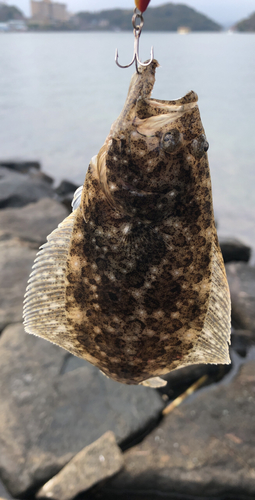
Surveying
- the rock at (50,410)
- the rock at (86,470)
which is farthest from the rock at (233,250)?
the rock at (86,470)

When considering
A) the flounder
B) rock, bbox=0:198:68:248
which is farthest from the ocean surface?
the flounder

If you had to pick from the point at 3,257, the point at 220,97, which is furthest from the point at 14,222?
the point at 220,97

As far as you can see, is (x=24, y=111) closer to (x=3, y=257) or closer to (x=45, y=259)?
(x=3, y=257)

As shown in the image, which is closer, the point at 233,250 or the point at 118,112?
the point at 233,250

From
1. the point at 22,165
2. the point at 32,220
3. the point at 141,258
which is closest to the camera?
the point at 141,258

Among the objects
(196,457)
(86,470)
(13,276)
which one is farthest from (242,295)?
(13,276)

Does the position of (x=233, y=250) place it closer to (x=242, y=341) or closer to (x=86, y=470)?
(x=242, y=341)

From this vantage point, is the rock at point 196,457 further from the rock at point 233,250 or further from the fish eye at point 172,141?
the rock at point 233,250
